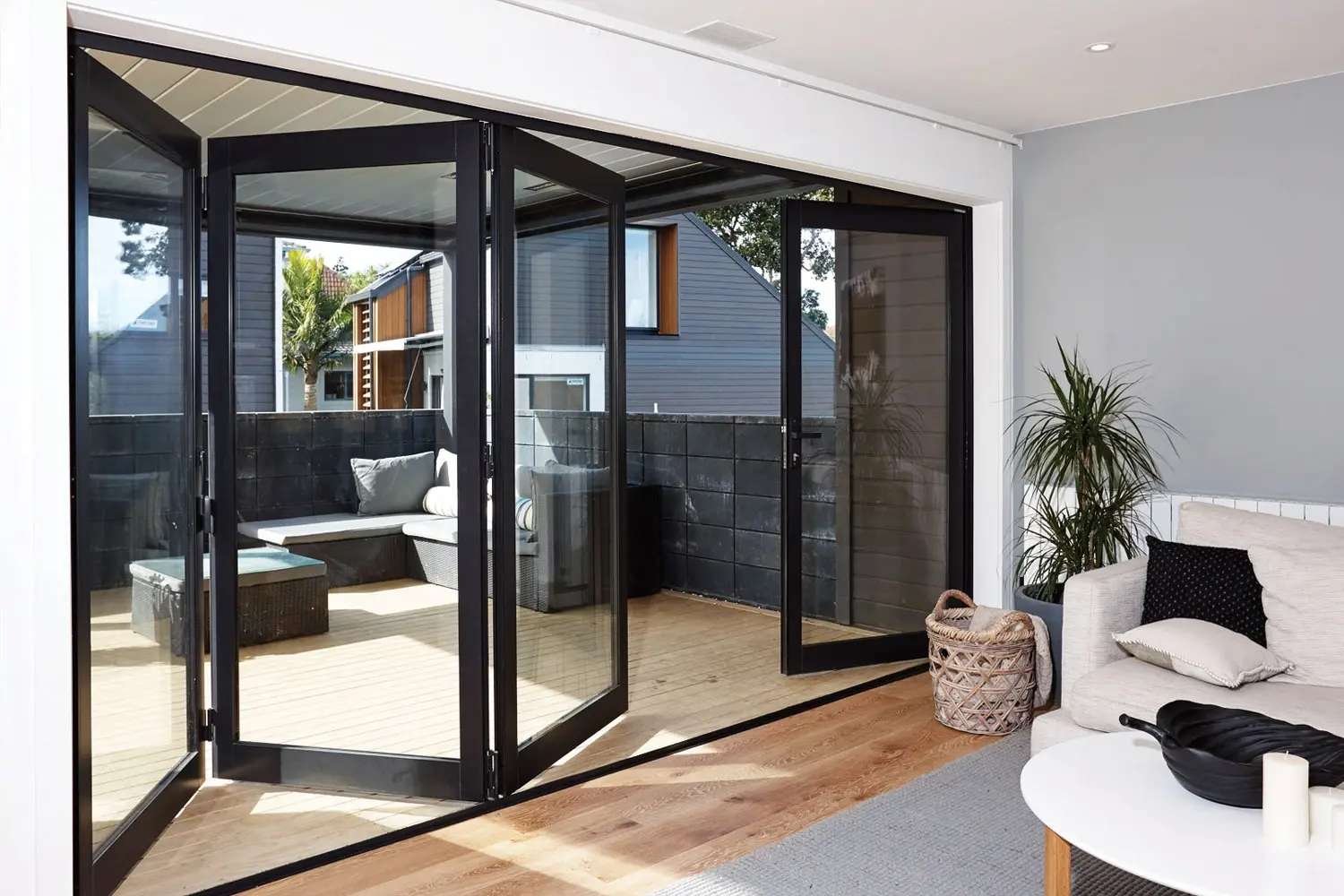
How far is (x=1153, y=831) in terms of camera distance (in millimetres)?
2039

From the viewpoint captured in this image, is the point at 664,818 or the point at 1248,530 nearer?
the point at 664,818

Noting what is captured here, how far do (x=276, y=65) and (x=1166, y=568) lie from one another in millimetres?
3104

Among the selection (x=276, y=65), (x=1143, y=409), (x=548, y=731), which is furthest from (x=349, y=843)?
(x=1143, y=409)

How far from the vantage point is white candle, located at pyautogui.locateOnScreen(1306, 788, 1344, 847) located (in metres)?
2.00

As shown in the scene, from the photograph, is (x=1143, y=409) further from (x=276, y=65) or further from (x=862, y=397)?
(x=276, y=65)

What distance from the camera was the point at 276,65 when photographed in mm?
2789

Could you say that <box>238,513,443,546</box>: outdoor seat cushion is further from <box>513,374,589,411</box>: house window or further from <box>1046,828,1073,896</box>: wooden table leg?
<box>1046,828,1073,896</box>: wooden table leg

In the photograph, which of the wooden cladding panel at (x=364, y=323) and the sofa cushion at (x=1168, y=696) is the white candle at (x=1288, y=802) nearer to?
the sofa cushion at (x=1168, y=696)

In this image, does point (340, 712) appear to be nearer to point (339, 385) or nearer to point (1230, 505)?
point (339, 385)

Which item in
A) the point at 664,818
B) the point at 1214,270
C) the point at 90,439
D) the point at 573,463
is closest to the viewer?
the point at 90,439

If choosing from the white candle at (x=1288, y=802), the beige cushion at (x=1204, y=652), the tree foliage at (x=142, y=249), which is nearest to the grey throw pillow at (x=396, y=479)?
the tree foliage at (x=142, y=249)

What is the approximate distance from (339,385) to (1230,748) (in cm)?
259

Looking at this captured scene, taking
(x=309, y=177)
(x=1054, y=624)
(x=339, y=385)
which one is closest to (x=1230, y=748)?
(x=1054, y=624)

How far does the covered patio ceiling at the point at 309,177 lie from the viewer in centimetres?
297
